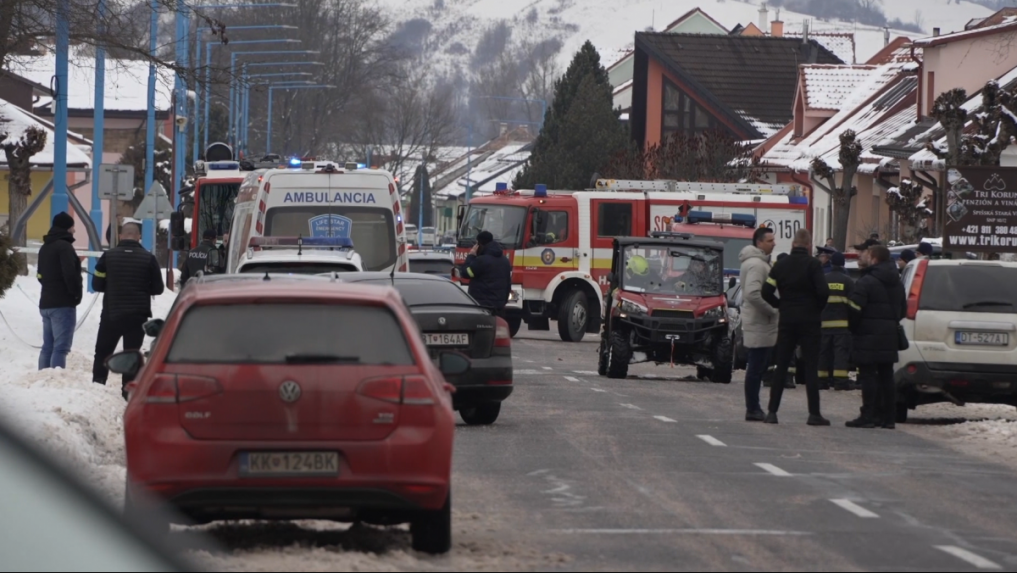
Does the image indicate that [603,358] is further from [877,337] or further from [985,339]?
[877,337]

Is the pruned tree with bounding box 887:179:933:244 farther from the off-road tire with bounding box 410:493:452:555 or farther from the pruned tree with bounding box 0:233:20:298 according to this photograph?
the off-road tire with bounding box 410:493:452:555

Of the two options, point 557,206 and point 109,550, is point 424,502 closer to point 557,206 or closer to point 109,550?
point 109,550

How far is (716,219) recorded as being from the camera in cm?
3356

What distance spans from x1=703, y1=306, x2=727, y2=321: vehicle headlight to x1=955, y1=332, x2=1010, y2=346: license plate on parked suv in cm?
596

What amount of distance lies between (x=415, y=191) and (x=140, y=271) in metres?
107

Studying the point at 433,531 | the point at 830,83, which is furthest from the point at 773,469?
the point at 830,83

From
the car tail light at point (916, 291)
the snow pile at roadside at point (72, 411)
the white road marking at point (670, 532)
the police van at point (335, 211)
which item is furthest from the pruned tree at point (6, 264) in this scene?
the white road marking at point (670, 532)

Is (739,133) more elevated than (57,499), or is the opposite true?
(739,133)

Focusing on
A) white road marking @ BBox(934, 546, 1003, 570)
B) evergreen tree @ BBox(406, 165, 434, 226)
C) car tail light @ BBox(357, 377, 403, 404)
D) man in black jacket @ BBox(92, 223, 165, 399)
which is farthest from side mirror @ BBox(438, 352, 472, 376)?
evergreen tree @ BBox(406, 165, 434, 226)

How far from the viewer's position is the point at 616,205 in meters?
33.4

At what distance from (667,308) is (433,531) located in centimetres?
1460

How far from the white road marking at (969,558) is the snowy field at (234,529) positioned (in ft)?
6.77

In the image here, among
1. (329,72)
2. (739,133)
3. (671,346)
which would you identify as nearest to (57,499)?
(671,346)

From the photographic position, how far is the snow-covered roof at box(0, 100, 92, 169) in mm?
40812
